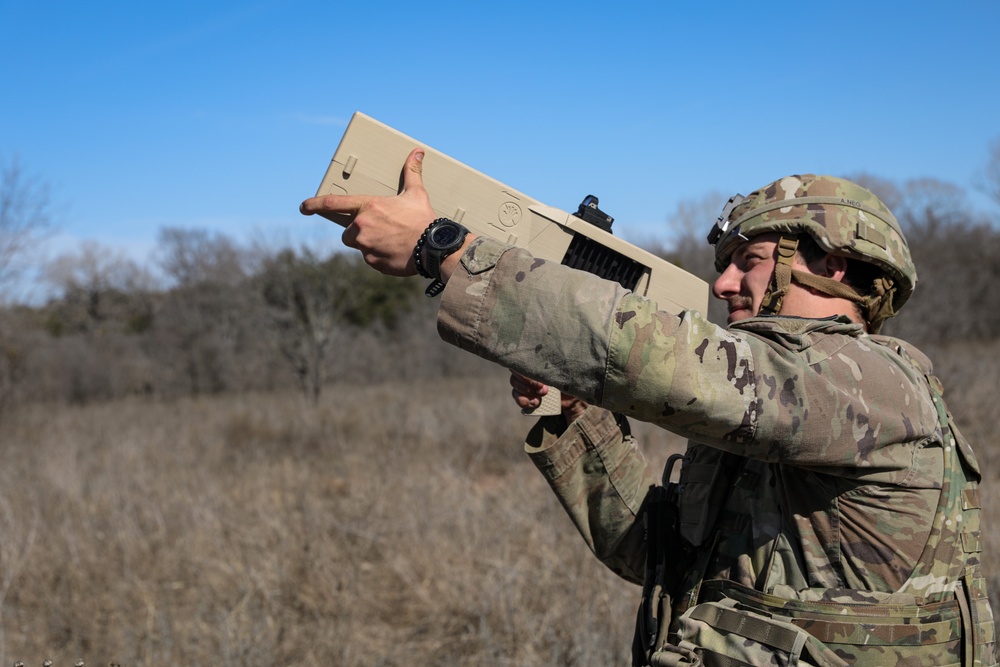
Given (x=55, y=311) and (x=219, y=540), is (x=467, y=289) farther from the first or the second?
(x=55, y=311)

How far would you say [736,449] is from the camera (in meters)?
1.41

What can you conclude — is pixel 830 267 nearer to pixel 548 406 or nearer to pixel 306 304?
pixel 548 406

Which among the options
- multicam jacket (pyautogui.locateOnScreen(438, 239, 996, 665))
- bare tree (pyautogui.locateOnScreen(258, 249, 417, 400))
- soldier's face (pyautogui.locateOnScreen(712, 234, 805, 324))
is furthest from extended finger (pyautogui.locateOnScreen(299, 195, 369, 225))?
bare tree (pyautogui.locateOnScreen(258, 249, 417, 400))

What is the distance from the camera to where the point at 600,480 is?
2.19 m

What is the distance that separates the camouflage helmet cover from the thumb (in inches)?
30.8

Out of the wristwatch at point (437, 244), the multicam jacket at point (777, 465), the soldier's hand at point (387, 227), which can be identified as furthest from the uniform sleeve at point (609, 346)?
the soldier's hand at point (387, 227)

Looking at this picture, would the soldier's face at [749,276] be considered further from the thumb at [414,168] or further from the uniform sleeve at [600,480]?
the thumb at [414,168]

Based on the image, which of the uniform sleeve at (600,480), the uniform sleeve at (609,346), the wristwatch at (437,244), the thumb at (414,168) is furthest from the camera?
the uniform sleeve at (600,480)

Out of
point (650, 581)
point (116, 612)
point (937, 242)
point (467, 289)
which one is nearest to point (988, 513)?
point (650, 581)

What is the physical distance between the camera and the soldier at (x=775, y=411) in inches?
53.3

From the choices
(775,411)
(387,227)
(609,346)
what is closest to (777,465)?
(775,411)

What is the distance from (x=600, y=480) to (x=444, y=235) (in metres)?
0.97

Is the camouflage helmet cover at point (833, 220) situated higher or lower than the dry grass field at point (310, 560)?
higher

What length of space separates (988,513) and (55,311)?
31.8 meters
